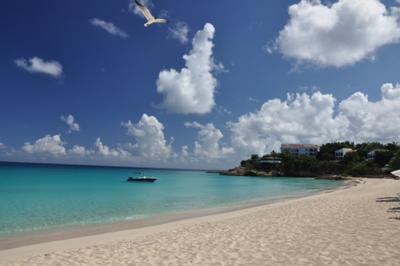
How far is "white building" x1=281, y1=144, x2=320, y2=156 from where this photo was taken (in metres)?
156

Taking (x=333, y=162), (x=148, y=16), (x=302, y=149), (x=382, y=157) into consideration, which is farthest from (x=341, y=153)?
(x=148, y=16)

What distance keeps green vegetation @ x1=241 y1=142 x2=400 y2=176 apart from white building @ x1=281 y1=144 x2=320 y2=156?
19.0 metres

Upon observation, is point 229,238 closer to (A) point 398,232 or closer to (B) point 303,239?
(B) point 303,239

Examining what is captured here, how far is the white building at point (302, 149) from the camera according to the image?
155500 millimetres

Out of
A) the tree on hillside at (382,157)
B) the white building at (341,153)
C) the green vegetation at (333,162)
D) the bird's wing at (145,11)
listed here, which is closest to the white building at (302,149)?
the green vegetation at (333,162)

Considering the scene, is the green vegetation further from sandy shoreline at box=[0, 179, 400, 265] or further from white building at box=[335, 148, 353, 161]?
sandy shoreline at box=[0, 179, 400, 265]

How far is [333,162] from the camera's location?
355 ft

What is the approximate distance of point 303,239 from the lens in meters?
9.23

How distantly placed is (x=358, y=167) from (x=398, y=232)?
3667 inches

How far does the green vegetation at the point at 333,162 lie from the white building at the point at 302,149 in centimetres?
1902

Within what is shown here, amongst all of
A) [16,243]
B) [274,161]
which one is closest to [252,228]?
[16,243]

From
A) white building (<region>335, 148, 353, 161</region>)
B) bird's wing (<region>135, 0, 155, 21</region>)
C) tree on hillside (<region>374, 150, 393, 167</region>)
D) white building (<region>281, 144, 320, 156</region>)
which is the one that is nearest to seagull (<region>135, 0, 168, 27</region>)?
bird's wing (<region>135, 0, 155, 21</region>)

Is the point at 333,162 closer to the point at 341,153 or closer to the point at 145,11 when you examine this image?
the point at 341,153

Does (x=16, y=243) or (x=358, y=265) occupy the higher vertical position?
(x=358, y=265)
